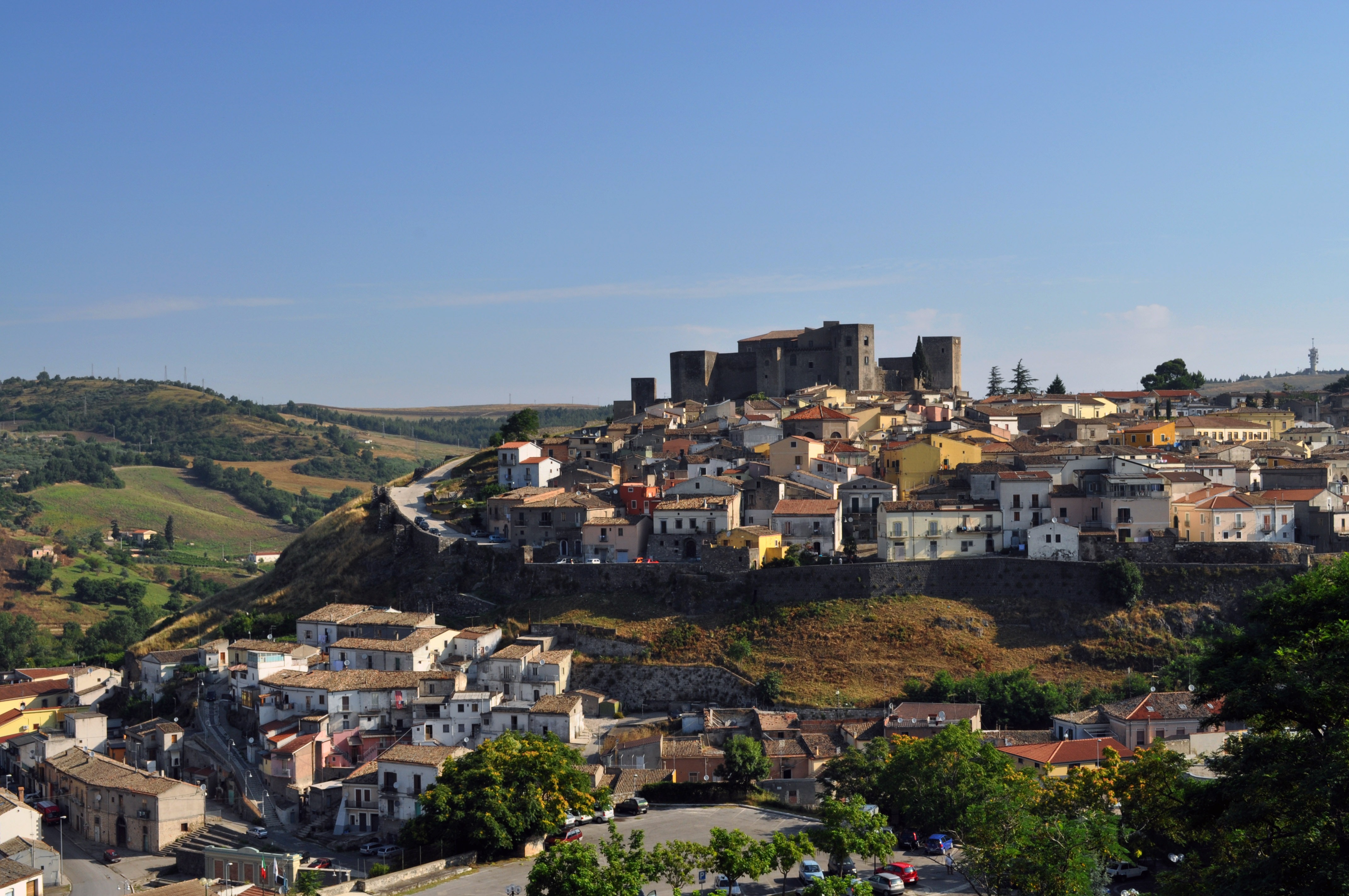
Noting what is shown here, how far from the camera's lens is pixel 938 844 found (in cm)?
3131

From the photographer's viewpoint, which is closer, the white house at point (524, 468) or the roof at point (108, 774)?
the roof at point (108, 774)

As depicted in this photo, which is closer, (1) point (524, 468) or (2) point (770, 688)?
(2) point (770, 688)

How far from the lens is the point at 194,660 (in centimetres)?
5162

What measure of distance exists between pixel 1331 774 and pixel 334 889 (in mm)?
22512

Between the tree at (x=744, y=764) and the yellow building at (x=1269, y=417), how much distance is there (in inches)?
1628

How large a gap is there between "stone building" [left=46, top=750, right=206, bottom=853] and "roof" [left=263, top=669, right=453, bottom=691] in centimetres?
467

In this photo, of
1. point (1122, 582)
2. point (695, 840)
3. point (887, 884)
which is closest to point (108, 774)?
point (695, 840)

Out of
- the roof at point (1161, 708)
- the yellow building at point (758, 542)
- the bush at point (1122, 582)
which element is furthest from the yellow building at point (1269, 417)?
the roof at point (1161, 708)

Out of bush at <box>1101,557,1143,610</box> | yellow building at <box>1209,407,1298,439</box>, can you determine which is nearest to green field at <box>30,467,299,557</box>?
yellow building at <box>1209,407,1298,439</box>

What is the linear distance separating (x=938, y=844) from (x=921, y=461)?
919 inches

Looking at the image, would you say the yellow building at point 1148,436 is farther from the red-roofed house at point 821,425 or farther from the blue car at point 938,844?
the blue car at point 938,844

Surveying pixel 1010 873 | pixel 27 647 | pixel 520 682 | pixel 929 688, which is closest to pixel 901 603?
pixel 929 688

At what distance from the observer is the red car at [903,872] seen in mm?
28891

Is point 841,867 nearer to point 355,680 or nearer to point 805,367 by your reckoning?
point 355,680
